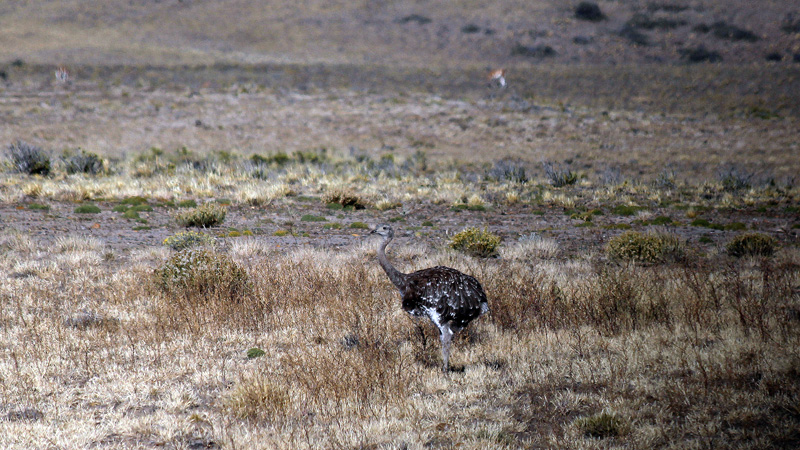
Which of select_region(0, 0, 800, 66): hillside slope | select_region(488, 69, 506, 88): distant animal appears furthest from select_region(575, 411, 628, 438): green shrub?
select_region(0, 0, 800, 66): hillside slope

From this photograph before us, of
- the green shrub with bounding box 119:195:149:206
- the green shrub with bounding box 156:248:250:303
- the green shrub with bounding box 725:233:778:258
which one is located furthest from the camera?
the green shrub with bounding box 119:195:149:206

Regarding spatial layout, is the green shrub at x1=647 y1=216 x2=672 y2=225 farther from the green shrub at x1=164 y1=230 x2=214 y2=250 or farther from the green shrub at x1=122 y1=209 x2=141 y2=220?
the green shrub at x1=122 y1=209 x2=141 y2=220

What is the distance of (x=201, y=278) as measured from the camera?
34.2ft

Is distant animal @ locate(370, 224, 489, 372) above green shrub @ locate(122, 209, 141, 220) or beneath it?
above

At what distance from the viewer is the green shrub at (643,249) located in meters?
13.0

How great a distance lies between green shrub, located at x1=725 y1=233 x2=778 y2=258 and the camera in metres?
13.4

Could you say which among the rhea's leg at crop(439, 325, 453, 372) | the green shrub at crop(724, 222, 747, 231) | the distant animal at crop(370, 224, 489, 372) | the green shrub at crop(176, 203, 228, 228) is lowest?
the green shrub at crop(176, 203, 228, 228)

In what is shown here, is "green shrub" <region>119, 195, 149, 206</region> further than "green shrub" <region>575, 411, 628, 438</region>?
Yes

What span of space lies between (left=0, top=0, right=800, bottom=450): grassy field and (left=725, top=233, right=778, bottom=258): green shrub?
50mm

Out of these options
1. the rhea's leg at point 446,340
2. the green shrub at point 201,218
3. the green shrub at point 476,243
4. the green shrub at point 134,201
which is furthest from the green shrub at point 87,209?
the rhea's leg at point 446,340

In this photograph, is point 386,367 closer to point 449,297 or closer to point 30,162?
point 449,297

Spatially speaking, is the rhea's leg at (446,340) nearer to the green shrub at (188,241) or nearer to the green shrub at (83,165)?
the green shrub at (188,241)

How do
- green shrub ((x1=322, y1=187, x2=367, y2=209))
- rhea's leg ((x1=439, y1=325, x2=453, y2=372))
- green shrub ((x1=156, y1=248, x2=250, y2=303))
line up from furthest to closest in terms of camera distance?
1. green shrub ((x1=322, y1=187, x2=367, y2=209))
2. green shrub ((x1=156, y1=248, x2=250, y2=303))
3. rhea's leg ((x1=439, y1=325, x2=453, y2=372))

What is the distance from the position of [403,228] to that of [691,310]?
9955 mm
